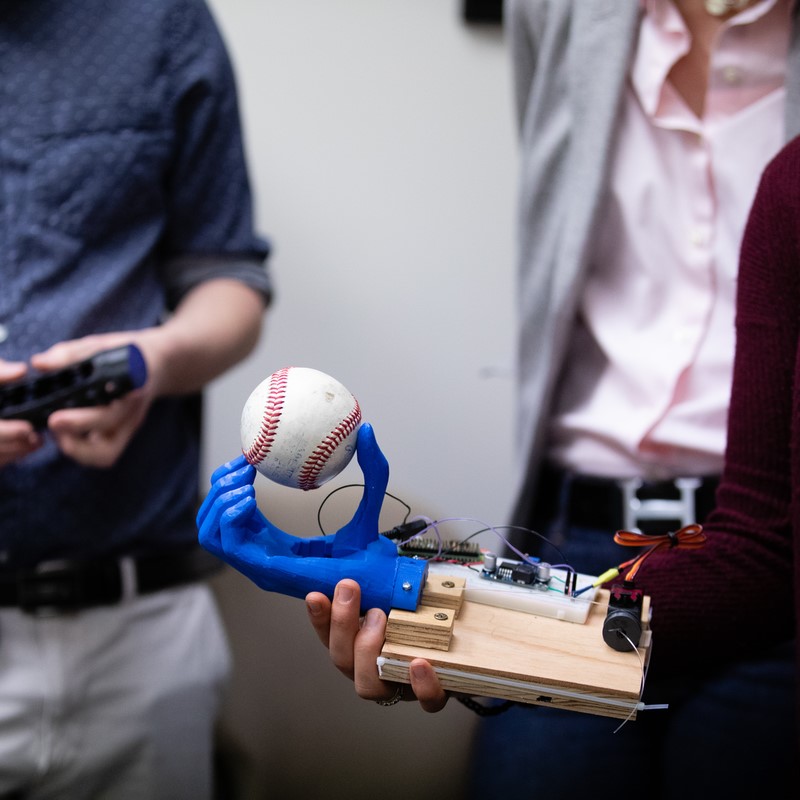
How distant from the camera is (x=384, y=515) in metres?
0.55

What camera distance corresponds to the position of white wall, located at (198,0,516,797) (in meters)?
1.29

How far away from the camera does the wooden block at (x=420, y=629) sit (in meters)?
0.47

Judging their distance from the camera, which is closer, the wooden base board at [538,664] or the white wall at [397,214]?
the wooden base board at [538,664]

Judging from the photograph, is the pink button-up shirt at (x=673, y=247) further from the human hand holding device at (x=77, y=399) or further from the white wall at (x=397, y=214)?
the white wall at (x=397, y=214)

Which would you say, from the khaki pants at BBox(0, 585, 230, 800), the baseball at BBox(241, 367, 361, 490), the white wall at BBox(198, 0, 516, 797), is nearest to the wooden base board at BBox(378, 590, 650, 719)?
the baseball at BBox(241, 367, 361, 490)

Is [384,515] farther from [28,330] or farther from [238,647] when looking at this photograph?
[238,647]

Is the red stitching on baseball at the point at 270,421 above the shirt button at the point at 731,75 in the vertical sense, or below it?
below

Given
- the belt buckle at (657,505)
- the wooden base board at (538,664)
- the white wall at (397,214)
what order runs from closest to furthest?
the wooden base board at (538,664)
the belt buckle at (657,505)
the white wall at (397,214)

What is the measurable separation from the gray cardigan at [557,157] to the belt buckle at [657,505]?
0.11m

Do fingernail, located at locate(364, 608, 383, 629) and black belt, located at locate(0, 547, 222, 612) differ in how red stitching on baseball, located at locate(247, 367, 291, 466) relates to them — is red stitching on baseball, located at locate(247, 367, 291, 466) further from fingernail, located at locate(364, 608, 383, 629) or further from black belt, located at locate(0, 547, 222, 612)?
black belt, located at locate(0, 547, 222, 612)

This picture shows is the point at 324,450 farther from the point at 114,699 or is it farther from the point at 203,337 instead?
the point at 114,699

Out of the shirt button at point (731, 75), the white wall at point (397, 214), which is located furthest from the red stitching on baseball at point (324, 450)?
the white wall at point (397, 214)

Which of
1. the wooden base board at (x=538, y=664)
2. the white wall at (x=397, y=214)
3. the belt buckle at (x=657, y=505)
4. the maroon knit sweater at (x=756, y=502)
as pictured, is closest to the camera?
the wooden base board at (x=538, y=664)

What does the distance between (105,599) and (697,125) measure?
671mm
